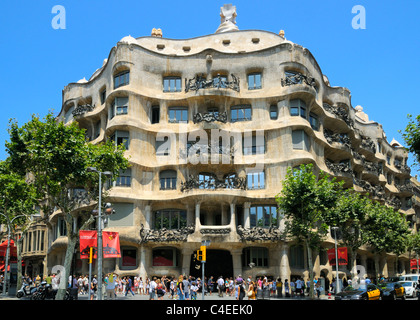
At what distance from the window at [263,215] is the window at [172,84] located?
14.8 meters

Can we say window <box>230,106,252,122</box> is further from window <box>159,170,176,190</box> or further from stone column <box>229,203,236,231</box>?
stone column <box>229,203,236,231</box>

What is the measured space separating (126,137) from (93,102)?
30.7 feet

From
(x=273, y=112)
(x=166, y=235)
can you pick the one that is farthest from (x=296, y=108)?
(x=166, y=235)

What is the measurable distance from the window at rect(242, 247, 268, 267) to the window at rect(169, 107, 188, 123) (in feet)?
47.9

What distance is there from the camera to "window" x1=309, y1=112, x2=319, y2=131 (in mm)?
51250

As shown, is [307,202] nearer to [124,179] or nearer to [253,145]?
[253,145]

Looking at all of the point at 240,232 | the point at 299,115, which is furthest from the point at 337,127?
the point at 240,232

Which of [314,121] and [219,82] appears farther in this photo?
[314,121]

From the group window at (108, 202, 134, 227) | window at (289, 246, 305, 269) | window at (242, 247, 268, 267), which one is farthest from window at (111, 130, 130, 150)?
window at (289, 246, 305, 269)

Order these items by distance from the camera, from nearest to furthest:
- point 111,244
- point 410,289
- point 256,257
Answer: point 111,244, point 410,289, point 256,257

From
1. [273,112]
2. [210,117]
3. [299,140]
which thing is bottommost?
[299,140]

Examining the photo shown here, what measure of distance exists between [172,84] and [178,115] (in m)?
3.49

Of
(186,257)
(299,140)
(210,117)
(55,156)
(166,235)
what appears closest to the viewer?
(55,156)

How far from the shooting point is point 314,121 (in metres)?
51.9
